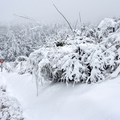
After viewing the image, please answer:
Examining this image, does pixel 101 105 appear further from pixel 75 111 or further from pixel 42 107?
pixel 42 107

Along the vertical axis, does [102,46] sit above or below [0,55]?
above

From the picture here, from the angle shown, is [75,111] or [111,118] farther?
[75,111]

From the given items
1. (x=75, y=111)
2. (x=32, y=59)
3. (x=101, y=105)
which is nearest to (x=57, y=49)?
(x=32, y=59)

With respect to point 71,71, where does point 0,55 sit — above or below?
below

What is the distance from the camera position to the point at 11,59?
113ft

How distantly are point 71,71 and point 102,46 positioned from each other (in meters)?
0.85

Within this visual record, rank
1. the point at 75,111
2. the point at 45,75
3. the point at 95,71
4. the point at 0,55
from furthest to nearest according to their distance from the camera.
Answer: the point at 0,55, the point at 45,75, the point at 95,71, the point at 75,111

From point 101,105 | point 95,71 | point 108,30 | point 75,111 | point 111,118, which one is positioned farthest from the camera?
point 108,30

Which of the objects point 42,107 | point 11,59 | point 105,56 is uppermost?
point 105,56

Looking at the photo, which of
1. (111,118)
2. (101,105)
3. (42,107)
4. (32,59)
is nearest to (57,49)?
(32,59)

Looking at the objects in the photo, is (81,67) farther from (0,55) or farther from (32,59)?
(0,55)

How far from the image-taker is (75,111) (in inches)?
68.8

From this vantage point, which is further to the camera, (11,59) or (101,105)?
(11,59)

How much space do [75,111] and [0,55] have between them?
3551cm
